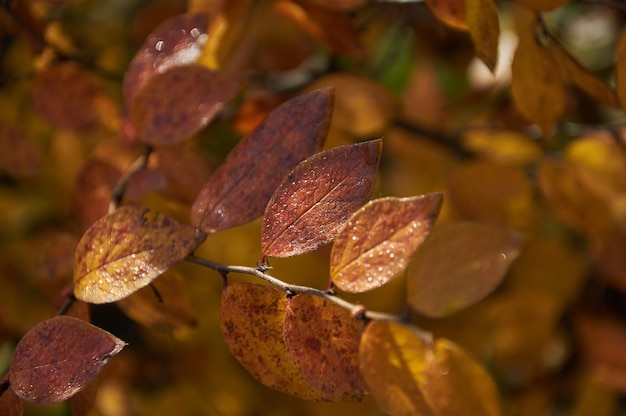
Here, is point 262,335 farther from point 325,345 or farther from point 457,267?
point 457,267

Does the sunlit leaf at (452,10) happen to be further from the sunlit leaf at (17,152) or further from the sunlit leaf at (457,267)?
the sunlit leaf at (17,152)

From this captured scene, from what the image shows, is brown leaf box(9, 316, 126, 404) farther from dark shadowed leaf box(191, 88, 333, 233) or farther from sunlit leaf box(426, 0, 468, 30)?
sunlit leaf box(426, 0, 468, 30)

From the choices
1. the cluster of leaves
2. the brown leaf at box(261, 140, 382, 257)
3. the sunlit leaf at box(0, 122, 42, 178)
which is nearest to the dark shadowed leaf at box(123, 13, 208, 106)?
the cluster of leaves

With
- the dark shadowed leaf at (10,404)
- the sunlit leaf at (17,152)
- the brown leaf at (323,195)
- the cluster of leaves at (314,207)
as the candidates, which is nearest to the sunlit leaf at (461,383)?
the cluster of leaves at (314,207)

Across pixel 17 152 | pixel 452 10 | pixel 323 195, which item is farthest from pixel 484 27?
pixel 17 152

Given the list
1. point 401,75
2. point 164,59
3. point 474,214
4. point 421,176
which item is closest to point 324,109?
point 164,59

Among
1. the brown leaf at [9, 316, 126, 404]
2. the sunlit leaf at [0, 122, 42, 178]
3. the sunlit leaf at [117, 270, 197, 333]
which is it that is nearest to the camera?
the brown leaf at [9, 316, 126, 404]

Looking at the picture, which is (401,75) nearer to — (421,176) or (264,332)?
(421,176)
